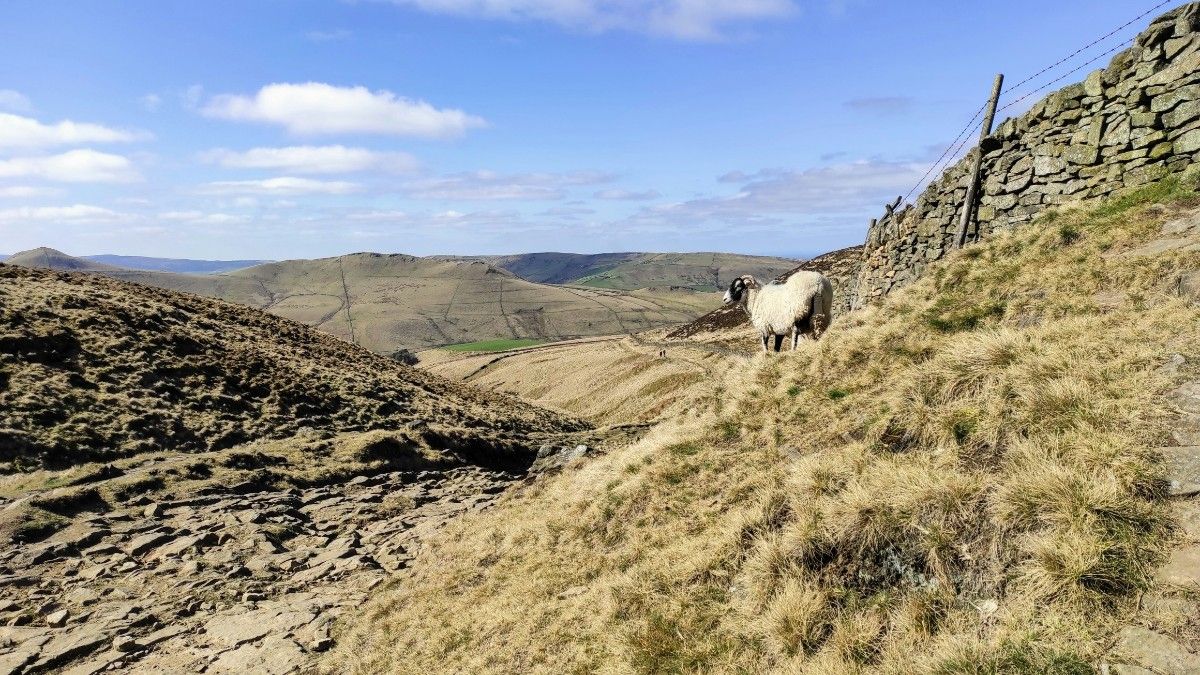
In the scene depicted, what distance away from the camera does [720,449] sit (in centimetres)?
1119

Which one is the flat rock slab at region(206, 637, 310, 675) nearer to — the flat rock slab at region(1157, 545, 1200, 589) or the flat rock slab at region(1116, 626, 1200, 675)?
the flat rock slab at region(1116, 626, 1200, 675)

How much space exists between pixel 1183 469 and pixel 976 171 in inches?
656

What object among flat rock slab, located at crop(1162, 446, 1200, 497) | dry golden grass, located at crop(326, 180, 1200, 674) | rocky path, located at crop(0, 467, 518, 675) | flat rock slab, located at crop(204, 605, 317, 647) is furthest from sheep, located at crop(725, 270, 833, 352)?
flat rock slab, located at crop(204, 605, 317, 647)

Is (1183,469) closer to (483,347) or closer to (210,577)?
(210,577)

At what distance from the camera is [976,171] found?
757 inches

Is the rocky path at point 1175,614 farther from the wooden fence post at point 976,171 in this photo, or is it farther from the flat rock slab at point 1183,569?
the wooden fence post at point 976,171

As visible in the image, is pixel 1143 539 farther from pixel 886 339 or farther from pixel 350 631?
pixel 350 631

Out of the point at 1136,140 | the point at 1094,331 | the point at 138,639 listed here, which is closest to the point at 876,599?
the point at 1094,331

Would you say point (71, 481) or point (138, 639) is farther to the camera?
point (71, 481)

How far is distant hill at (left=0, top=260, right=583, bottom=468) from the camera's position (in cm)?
2138

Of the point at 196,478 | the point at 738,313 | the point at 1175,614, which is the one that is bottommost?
the point at 196,478

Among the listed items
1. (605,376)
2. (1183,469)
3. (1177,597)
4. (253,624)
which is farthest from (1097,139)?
(605,376)

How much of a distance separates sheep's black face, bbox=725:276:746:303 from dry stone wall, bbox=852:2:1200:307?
23.8 ft

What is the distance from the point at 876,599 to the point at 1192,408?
350cm
